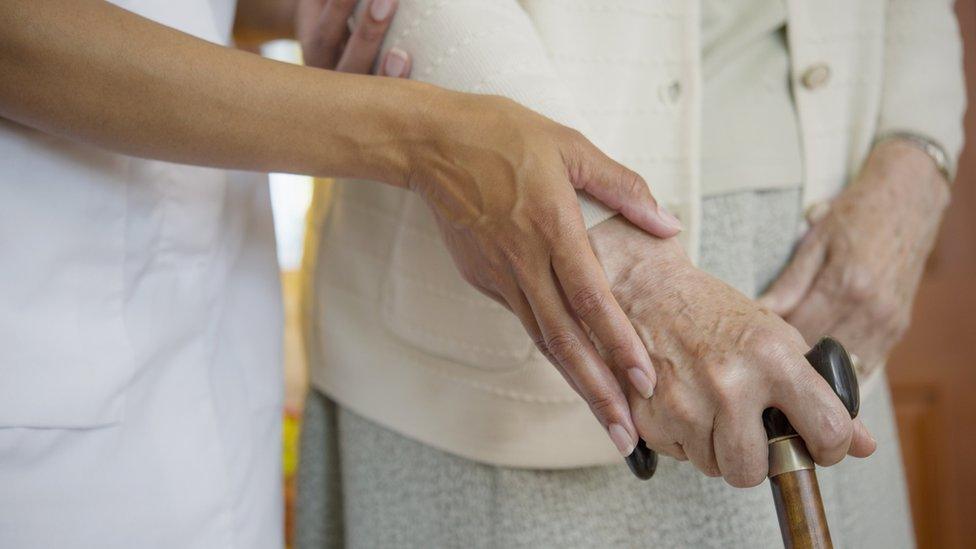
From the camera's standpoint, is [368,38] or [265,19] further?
[265,19]

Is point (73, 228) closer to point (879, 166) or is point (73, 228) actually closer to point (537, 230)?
point (537, 230)

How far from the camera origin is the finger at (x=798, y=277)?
66 centimetres

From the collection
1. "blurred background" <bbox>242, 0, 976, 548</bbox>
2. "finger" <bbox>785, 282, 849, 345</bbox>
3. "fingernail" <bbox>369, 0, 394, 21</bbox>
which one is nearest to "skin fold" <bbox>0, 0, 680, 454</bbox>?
"fingernail" <bbox>369, 0, 394, 21</bbox>

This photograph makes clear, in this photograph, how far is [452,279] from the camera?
0.64 m

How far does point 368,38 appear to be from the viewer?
1.95ft

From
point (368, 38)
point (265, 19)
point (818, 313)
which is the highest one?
point (265, 19)

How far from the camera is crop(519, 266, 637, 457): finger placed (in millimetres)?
467

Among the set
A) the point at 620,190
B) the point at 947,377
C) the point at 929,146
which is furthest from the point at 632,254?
the point at 947,377

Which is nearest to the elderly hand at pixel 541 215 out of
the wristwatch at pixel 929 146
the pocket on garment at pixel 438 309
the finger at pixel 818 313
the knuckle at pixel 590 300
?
the knuckle at pixel 590 300

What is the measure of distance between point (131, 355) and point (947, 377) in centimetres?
158

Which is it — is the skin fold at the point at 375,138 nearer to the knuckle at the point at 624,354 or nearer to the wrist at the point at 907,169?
the knuckle at the point at 624,354

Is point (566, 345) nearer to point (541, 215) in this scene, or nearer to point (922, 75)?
point (541, 215)

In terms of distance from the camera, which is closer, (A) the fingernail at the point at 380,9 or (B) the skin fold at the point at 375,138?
(B) the skin fold at the point at 375,138

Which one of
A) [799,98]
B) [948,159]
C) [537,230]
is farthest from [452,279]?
[948,159]
